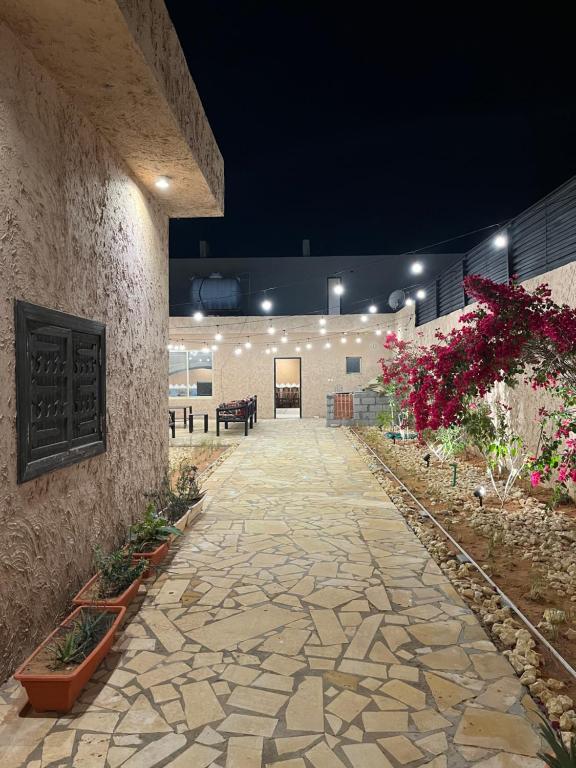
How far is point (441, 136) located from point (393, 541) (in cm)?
1461

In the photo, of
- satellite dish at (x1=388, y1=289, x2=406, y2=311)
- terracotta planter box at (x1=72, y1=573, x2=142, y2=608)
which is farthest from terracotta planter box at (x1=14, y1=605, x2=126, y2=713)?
satellite dish at (x1=388, y1=289, x2=406, y2=311)

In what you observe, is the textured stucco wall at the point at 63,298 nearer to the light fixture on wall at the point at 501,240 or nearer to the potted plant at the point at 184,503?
the potted plant at the point at 184,503

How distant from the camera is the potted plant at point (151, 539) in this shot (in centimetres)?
457

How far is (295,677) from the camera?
295cm

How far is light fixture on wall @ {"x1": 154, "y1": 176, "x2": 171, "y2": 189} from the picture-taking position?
5.51 metres

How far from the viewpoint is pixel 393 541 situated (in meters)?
5.41

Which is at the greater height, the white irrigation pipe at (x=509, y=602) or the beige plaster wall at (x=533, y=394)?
the beige plaster wall at (x=533, y=394)

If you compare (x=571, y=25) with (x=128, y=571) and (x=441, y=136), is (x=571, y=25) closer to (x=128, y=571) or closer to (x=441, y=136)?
(x=441, y=136)

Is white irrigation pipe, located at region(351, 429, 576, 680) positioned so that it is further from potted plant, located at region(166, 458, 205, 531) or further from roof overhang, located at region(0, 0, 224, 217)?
roof overhang, located at region(0, 0, 224, 217)

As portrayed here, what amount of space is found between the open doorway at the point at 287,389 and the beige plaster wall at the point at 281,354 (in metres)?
1.73

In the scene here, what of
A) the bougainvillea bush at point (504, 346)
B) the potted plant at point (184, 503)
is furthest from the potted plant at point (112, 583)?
the bougainvillea bush at point (504, 346)

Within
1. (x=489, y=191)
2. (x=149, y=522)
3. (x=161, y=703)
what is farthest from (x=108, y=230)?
(x=489, y=191)

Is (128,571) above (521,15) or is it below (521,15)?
below

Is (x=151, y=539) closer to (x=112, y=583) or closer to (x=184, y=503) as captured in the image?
→ (x=112, y=583)
